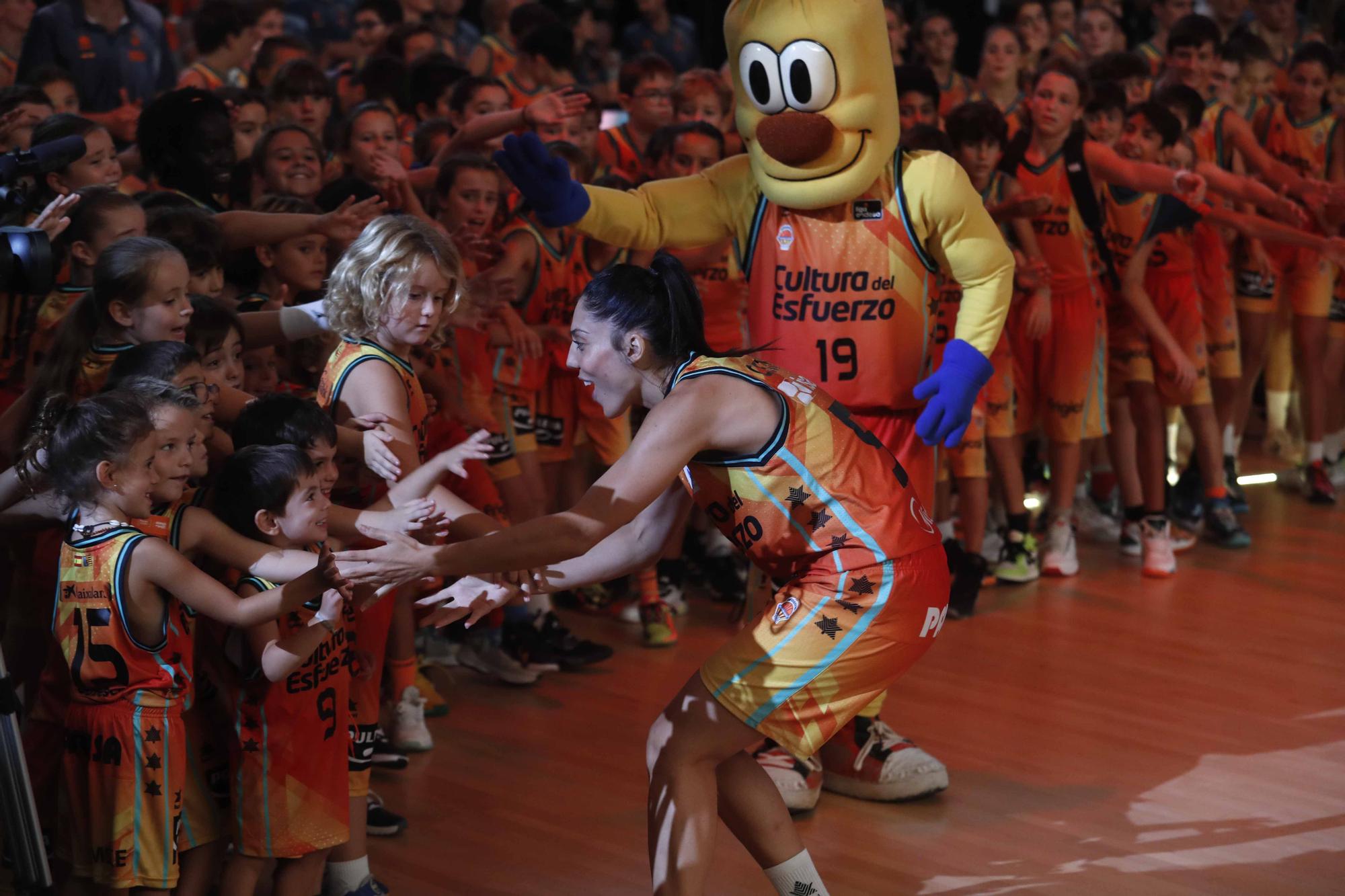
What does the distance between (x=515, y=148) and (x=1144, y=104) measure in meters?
3.02

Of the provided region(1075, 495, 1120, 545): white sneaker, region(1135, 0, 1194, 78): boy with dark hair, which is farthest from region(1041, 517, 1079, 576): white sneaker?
region(1135, 0, 1194, 78): boy with dark hair

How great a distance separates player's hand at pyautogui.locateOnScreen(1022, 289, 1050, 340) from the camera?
564 centimetres

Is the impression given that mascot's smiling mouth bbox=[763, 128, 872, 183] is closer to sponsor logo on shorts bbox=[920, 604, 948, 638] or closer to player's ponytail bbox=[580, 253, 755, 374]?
player's ponytail bbox=[580, 253, 755, 374]

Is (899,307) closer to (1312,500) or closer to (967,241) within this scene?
(967,241)

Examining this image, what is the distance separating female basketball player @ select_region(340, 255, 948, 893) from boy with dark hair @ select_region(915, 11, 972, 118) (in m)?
5.55

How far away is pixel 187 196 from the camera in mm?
4387

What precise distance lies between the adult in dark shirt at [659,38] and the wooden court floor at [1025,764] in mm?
A: 4915

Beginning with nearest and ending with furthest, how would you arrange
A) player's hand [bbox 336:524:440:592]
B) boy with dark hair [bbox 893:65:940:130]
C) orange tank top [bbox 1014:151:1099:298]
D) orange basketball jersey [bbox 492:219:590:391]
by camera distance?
player's hand [bbox 336:524:440:592], orange basketball jersey [bbox 492:219:590:391], orange tank top [bbox 1014:151:1099:298], boy with dark hair [bbox 893:65:940:130]

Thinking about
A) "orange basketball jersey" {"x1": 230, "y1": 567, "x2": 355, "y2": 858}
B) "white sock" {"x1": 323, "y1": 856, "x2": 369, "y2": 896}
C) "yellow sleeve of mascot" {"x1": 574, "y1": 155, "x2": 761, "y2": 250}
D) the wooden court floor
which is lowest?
the wooden court floor

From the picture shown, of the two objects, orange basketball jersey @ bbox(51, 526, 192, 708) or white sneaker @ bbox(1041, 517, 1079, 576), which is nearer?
orange basketball jersey @ bbox(51, 526, 192, 708)

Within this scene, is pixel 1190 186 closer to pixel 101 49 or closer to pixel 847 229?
pixel 847 229

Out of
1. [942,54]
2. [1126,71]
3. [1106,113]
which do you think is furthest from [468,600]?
[942,54]

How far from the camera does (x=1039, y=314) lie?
5637mm

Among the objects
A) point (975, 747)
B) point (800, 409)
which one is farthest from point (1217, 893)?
point (800, 409)
